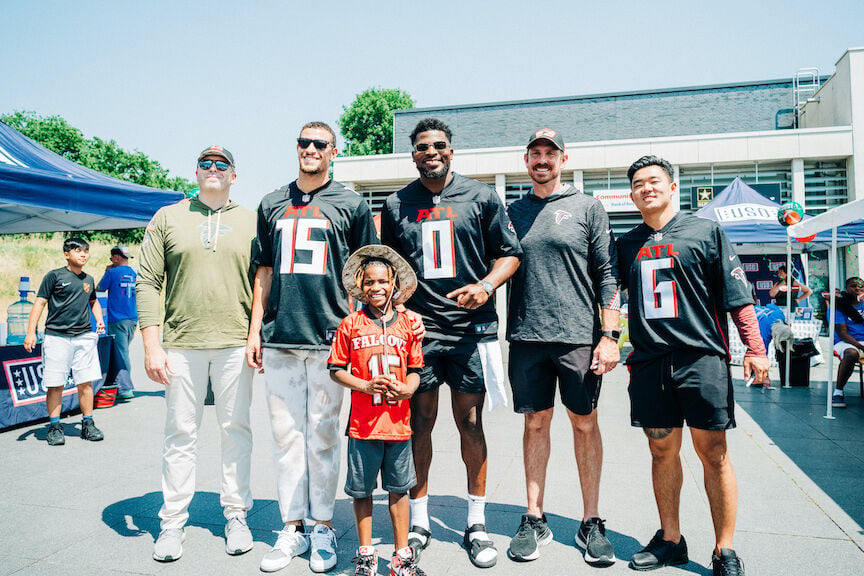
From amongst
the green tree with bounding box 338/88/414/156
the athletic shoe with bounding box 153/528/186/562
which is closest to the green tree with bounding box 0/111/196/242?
the green tree with bounding box 338/88/414/156

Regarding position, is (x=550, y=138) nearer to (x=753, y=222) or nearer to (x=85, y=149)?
(x=753, y=222)

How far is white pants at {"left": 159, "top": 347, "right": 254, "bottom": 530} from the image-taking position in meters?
3.32

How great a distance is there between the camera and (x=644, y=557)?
10.0 feet

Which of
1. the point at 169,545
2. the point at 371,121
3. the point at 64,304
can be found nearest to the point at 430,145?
the point at 169,545

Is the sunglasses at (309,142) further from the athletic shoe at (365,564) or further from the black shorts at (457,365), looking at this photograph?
the athletic shoe at (365,564)

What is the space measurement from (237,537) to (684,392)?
256 centimetres

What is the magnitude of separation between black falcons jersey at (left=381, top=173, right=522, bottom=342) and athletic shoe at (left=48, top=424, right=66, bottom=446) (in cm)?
442

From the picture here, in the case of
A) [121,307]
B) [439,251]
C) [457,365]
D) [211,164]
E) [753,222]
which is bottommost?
[457,365]

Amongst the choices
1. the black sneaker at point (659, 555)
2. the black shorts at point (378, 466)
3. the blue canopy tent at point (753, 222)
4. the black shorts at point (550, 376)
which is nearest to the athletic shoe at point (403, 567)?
the black shorts at point (378, 466)

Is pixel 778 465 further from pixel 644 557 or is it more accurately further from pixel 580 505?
pixel 644 557

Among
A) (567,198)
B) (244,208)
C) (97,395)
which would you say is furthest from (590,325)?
(97,395)

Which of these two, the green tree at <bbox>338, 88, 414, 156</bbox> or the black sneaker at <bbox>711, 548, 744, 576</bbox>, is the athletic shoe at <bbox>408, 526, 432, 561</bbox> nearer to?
the black sneaker at <bbox>711, 548, 744, 576</bbox>

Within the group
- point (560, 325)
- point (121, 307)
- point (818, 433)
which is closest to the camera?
point (560, 325)

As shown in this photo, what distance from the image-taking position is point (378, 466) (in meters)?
2.95
